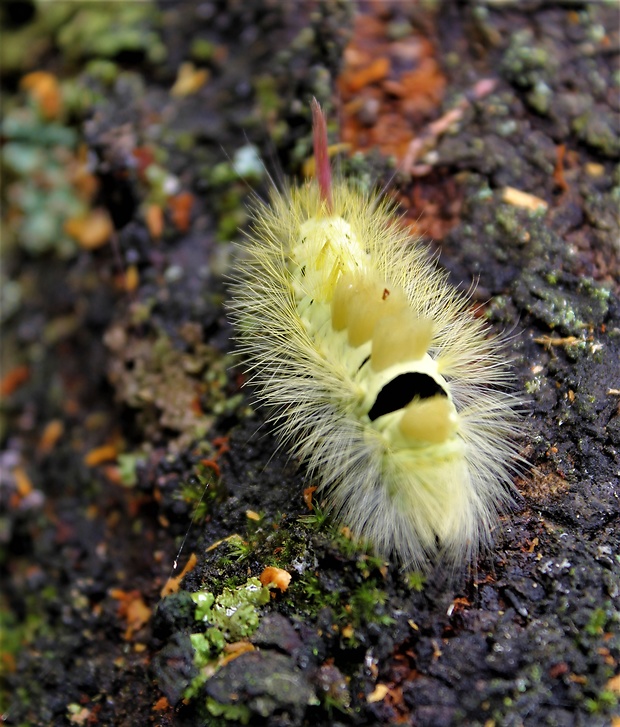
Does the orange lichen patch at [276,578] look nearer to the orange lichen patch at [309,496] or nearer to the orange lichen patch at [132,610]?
the orange lichen patch at [309,496]

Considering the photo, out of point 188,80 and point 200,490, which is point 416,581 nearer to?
point 200,490

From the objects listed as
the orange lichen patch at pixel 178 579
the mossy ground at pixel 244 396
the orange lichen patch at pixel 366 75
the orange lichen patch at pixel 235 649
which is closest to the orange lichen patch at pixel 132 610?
the mossy ground at pixel 244 396

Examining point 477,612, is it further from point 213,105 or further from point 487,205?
point 213,105

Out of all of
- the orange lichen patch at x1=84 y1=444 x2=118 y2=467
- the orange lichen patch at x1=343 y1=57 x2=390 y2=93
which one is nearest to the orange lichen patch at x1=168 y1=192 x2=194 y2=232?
the orange lichen patch at x1=343 y1=57 x2=390 y2=93

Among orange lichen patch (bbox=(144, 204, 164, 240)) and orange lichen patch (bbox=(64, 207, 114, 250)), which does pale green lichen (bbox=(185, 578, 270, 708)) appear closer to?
orange lichen patch (bbox=(144, 204, 164, 240))

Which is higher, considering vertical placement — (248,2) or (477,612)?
(248,2)

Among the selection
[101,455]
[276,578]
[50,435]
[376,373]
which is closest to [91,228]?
[50,435]

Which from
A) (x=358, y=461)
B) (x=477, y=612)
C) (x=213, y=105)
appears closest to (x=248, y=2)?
(x=213, y=105)
